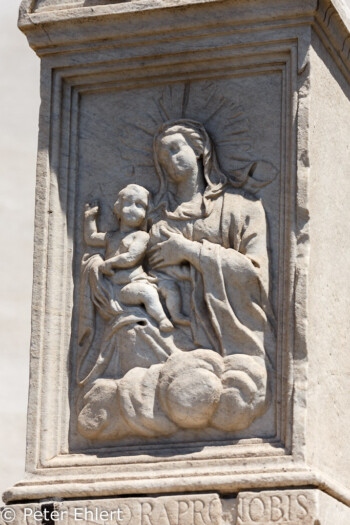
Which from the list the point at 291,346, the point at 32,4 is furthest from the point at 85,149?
the point at 291,346

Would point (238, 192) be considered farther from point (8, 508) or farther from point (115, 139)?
point (8, 508)

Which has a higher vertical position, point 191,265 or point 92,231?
point 92,231

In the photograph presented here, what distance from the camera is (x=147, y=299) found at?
9.65m

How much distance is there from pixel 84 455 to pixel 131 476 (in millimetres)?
345

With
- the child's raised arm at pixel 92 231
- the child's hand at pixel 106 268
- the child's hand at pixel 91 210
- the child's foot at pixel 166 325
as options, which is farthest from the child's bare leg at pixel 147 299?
the child's hand at pixel 91 210

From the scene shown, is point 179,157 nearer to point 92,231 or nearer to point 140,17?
point 92,231

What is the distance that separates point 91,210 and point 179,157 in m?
0.53

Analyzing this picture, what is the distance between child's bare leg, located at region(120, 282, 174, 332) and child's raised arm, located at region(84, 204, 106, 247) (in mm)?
315

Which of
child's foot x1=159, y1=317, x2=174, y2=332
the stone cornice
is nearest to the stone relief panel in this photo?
child's foot x1=159, y1=317, x2=174, y2=332

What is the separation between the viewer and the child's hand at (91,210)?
9.95m

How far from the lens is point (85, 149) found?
A: 10.1m

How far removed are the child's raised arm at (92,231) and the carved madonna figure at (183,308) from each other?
11 mm

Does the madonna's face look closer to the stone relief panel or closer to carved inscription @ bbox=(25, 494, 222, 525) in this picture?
the stone relief panel

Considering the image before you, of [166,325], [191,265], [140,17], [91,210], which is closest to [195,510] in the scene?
[166,325]
